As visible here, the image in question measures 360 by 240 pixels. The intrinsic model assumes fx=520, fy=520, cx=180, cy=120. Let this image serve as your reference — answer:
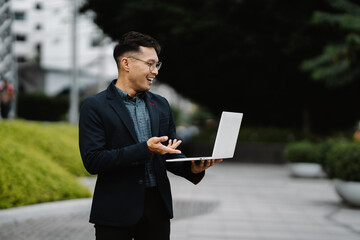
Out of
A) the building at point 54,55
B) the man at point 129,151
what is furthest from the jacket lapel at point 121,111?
the building at point 54,55

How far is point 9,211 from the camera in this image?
288 inches

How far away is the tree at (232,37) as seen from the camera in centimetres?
2134

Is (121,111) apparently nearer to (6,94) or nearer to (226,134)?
(226,134)

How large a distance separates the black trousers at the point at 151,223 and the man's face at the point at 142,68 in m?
0.64

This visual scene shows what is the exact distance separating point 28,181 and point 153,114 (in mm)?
5642

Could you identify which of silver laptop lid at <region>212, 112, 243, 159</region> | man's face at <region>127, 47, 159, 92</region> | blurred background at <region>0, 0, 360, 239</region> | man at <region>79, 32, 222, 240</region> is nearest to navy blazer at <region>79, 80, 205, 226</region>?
man at <region>79, 32, 222, 240</region>

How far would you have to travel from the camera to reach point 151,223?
3119 millimetres

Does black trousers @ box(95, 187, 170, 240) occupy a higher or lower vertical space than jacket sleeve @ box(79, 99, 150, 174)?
lower

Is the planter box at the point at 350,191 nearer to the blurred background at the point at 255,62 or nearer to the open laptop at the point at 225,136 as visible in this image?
the blurred background at the point at 255,62

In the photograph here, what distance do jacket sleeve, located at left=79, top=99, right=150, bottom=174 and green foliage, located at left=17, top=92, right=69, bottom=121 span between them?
129ft

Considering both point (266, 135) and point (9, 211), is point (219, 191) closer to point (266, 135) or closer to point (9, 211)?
point (9, 211)

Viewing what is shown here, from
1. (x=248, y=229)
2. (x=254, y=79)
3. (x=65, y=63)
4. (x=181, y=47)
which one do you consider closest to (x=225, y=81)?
(x=254, y=79)

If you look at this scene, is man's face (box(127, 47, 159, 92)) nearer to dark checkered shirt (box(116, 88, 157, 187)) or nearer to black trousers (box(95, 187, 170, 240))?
dark checkered shirt (box(116, 88, 157, 187))

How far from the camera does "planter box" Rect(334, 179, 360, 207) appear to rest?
9.81 m
